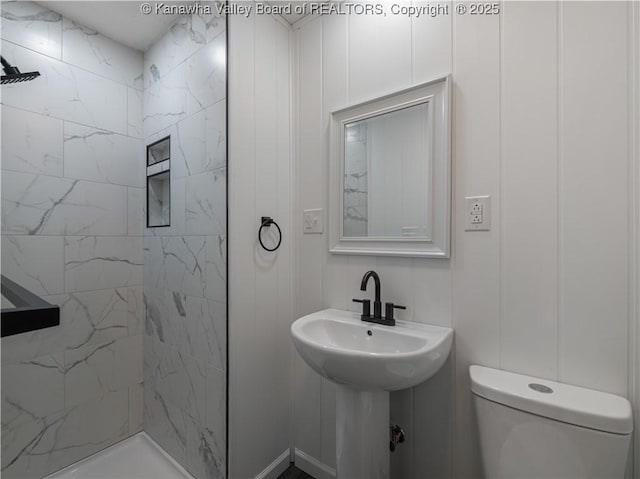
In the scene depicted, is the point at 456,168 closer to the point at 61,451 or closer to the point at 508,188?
the point at 508,188

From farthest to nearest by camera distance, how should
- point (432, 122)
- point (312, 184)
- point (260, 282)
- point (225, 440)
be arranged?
point (312, 184) < point (260, 282) < point (225, 440) < point (432, 122)

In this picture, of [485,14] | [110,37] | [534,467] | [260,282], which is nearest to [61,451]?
[260,282]

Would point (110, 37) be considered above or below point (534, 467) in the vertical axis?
above

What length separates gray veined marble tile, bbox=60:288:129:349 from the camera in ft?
4.72

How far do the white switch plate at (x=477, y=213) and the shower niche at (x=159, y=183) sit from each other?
1451 millimetres

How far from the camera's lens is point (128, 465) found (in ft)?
5.04

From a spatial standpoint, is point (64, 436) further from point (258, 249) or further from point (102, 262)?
point (258, 249)

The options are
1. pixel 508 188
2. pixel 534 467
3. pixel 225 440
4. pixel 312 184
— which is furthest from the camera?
pixel 312 184

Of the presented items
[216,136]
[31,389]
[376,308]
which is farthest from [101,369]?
[376,308]

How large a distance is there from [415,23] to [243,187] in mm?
981

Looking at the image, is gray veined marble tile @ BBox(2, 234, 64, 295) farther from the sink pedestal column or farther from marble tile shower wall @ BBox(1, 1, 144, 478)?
the sink pedestal column

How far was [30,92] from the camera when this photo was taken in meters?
1.32

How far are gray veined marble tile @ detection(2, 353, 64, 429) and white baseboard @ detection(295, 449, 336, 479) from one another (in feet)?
3.97

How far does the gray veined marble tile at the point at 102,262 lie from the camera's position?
4.72ft
